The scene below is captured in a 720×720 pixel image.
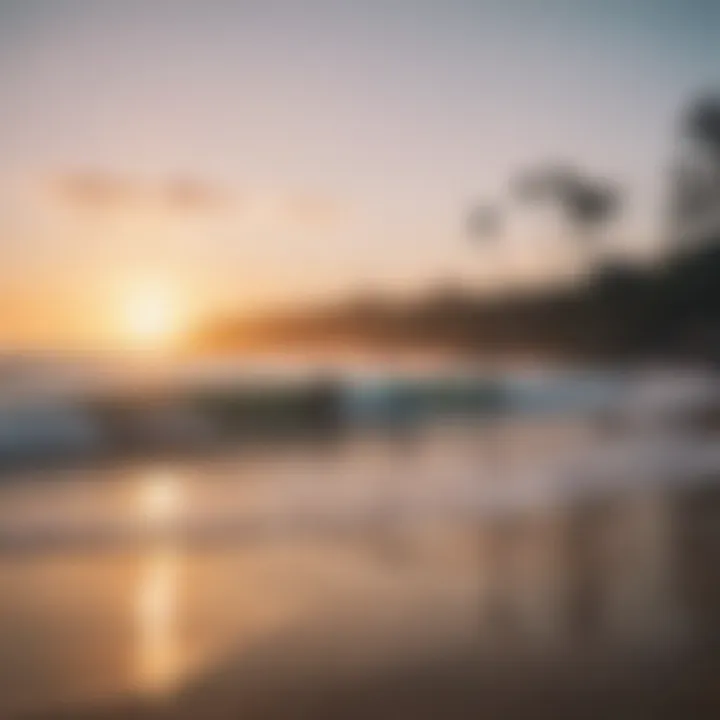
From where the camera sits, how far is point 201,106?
1017 millimetres

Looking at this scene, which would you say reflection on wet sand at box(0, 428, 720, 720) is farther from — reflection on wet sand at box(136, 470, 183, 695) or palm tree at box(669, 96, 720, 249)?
A: palm tree at box(669, 96, 720, 249)

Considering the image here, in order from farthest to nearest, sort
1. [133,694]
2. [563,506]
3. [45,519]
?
1. [563,506]
2. [45,519]
3. [133,694]

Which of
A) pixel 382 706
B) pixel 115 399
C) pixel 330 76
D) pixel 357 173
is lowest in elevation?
pixel 382 706

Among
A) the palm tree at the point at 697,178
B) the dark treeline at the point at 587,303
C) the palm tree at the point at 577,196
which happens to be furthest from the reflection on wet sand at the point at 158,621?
the palm tree at the point at 697,178

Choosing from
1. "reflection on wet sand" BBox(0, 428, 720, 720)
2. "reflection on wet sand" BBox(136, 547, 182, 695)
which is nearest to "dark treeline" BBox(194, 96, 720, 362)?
"reflection on wet sand" BBox(0, 428, 720, 720)

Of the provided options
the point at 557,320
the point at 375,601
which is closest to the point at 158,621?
the point at 375,601

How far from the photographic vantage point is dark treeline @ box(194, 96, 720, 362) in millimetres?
1045

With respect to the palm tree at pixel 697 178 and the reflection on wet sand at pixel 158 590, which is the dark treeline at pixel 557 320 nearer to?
the palm tree at pixel 697 178

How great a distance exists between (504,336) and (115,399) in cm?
50

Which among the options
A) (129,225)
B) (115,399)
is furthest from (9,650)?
(129,225)

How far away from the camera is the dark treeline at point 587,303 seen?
3.43ft

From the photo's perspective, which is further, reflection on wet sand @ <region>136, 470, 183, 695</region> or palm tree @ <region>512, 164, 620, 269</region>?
palm tree @ <region>512, 164, 620, 269</region>

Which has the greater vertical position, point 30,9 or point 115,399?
point 30,9

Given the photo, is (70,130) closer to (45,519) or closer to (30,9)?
(30,9)
